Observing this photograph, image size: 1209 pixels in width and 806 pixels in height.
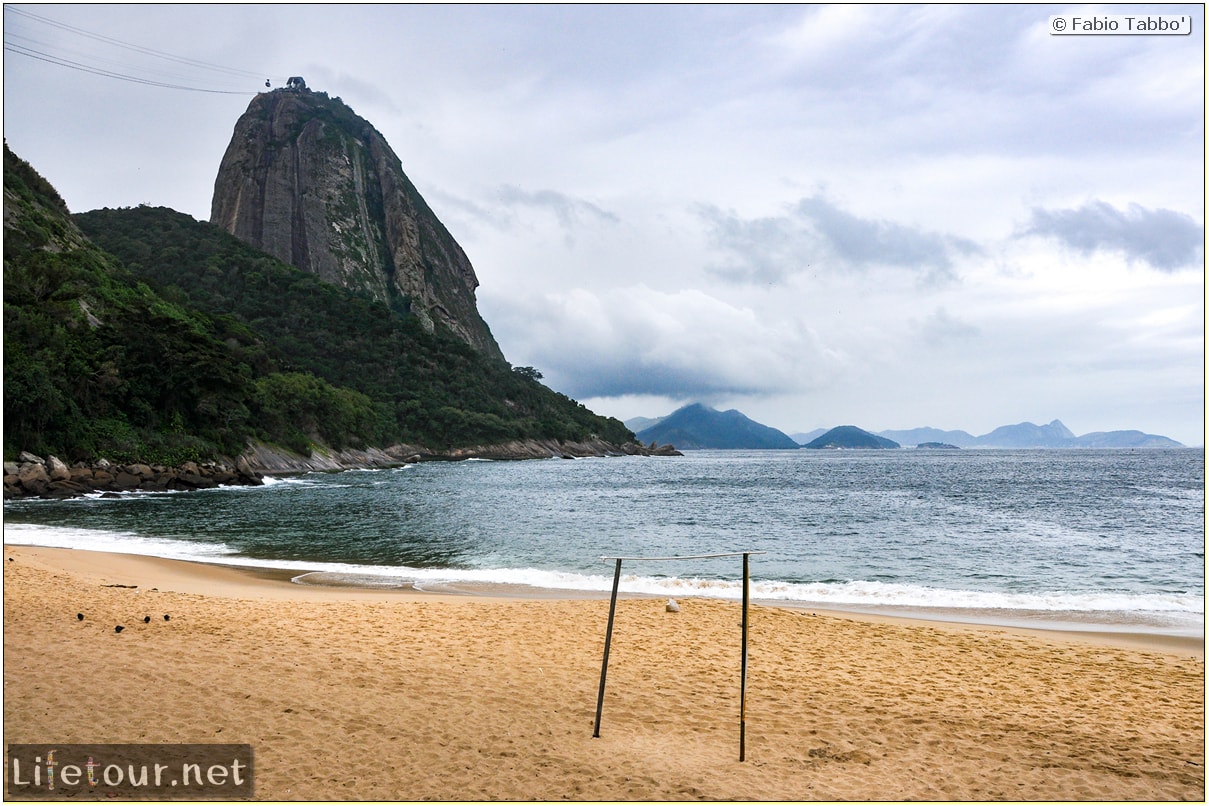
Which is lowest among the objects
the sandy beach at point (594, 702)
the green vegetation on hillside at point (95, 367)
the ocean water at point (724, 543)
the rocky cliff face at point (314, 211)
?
the ocean water at point (724, 543)

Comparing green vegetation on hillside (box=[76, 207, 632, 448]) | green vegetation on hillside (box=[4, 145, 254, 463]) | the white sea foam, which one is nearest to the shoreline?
the white sea foam

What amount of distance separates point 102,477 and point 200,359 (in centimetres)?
1540

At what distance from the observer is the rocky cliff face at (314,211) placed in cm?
17738

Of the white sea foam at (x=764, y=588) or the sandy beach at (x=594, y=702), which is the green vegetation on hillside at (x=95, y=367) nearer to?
the white sea foam at (x=764, y=588)

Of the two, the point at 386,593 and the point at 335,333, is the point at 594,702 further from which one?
the point at 335,333

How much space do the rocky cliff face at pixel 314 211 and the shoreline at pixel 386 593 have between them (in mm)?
165730

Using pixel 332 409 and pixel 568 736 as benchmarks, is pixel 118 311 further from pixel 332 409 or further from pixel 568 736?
pixel 568 736

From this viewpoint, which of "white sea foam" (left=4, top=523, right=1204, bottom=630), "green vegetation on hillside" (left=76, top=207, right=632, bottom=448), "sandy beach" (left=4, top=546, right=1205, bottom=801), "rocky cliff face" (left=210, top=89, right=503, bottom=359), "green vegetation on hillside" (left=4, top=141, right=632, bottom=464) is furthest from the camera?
"rocky cliff face" (left=210, top=89, right=503, bottom=359)

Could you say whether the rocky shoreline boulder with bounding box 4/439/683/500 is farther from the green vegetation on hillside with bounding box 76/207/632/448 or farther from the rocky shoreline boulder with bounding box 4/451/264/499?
the green vegetation on hillside with bounding box 76/207/632/448

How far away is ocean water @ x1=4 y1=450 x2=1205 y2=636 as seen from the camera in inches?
654

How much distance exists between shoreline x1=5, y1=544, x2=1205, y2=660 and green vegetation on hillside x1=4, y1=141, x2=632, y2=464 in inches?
1080

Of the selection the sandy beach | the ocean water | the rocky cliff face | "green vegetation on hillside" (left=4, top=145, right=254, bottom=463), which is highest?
the rocky cliff face

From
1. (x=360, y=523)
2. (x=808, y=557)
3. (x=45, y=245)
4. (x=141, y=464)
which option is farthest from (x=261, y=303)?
(x=808, y=557)

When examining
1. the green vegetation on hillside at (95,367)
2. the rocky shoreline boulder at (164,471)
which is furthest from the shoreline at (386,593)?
the green vegetation on hillside at (95,367)
